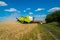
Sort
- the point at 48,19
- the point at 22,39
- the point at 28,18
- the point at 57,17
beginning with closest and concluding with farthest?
the point at 22,39, the point at 57,17, the point at 48,19, the point at 28,18

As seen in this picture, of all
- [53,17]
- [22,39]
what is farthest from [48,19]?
[22,39]

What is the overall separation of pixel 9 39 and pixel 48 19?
259 ft

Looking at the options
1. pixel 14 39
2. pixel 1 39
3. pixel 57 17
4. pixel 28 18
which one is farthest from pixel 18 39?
pixel 28 18

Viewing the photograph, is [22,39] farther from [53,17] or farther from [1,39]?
[53,17]

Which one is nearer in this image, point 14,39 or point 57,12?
point 14,39

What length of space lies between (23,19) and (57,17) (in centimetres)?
2109

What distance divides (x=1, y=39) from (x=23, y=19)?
79.8 meters

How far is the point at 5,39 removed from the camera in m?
12.5

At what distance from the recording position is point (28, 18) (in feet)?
324

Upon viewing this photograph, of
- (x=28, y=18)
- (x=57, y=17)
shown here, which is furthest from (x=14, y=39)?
(x=28, y=18)

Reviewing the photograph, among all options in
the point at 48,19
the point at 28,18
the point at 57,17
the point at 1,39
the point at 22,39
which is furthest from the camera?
the point at 28,18

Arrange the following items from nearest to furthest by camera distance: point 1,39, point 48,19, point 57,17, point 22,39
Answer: point 1,39 → point 22,39 → point 57,17 → point 48,19

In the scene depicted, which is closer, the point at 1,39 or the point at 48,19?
the point at 1,39

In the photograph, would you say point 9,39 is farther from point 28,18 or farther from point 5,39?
point 28,18
